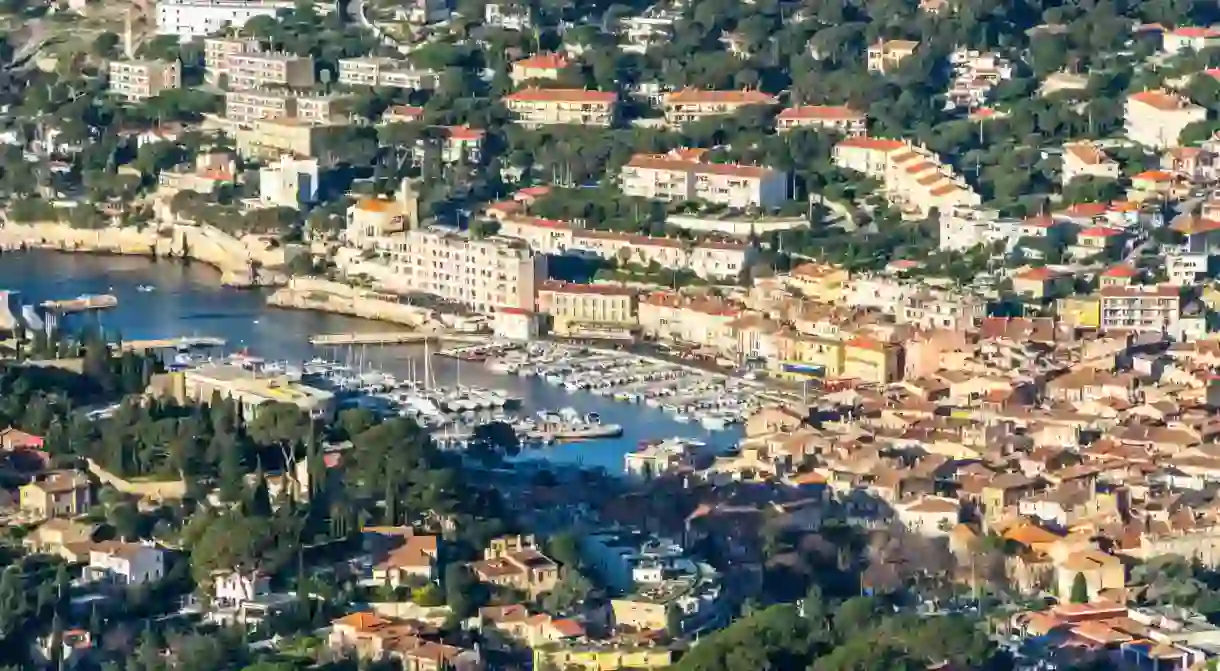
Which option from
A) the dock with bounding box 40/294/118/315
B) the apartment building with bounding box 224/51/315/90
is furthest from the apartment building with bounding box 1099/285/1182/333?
the apartment building with bounding box 224/51/315/90

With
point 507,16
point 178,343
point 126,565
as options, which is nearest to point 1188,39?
point 507,16

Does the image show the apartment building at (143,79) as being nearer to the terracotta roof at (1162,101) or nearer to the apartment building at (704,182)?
the apartment building at (704,182)

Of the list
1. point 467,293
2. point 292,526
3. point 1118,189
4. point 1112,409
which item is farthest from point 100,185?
point 292,526

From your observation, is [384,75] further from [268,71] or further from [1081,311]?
[1081,311]

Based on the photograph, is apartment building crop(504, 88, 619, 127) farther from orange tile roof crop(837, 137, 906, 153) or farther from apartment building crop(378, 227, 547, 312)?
apartment building crop(378, 227, 547, 312)

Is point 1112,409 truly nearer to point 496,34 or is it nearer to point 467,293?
point 467,293

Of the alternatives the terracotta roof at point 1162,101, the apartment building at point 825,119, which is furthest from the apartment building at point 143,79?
the terracotta roof at point 1162,101
